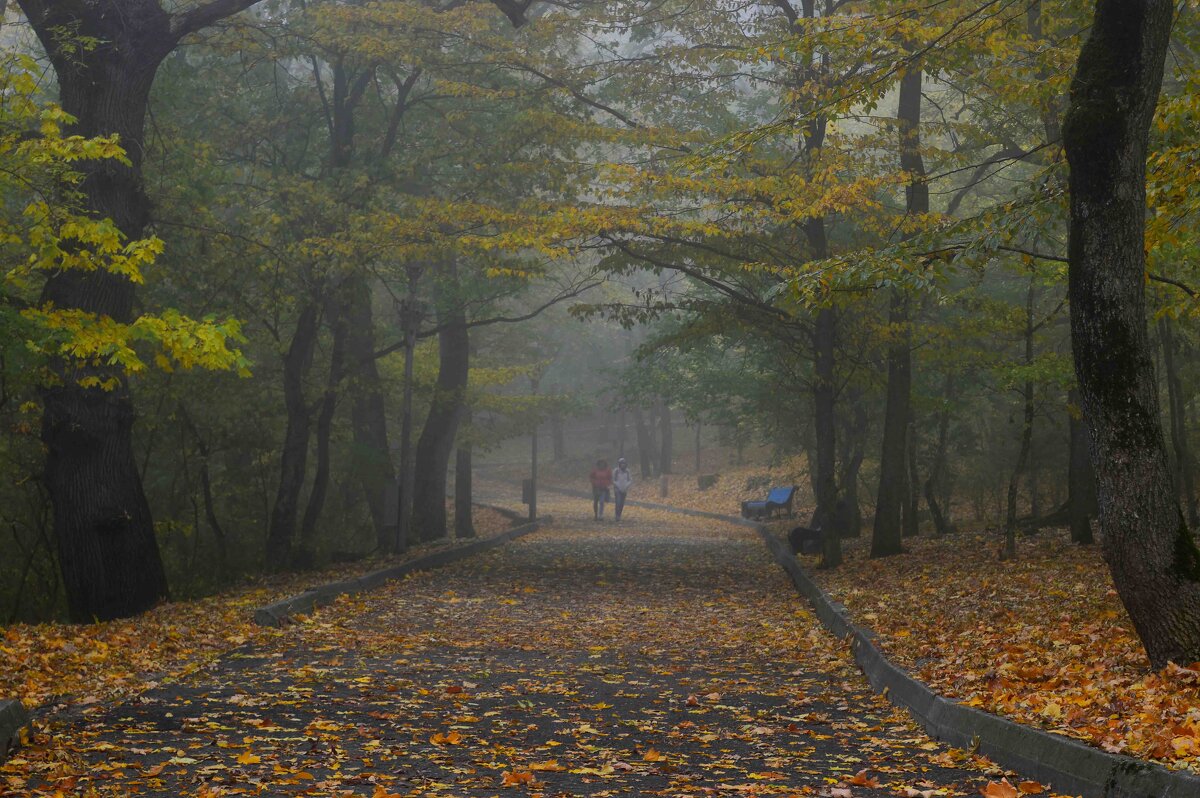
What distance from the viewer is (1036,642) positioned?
30.7 ft

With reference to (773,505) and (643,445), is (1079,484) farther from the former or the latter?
(643,445)

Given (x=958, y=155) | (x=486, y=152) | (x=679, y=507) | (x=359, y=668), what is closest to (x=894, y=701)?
(x=359, y=668)

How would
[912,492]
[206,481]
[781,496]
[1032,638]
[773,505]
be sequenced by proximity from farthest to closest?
[781,496], [773,505], [912,492], [206,481], [1032,638]

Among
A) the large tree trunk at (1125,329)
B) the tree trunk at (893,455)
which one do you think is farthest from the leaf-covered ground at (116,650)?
the tree trunk at (893,455)

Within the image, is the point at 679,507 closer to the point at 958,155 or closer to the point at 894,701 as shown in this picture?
the point at 958,155

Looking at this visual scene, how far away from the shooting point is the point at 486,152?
76.1 ft

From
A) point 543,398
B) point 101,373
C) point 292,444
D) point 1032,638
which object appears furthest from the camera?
point 543,398

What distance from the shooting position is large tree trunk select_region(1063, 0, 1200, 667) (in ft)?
24.1

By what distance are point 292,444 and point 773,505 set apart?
17994 millimetres

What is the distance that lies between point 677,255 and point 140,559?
983 cm

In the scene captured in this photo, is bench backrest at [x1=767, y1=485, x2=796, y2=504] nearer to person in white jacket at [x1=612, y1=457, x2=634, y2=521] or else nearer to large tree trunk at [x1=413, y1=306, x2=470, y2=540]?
person in white jacket at [x1=612, y1=457, x2=634, y2=521]

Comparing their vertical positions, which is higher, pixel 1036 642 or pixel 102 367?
pixel 102 367

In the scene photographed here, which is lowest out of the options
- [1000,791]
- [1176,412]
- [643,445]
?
[1000,791]

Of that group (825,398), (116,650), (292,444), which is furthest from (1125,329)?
(292,444)
